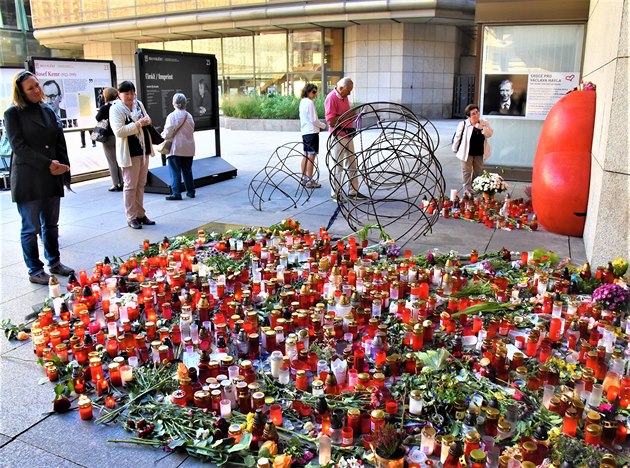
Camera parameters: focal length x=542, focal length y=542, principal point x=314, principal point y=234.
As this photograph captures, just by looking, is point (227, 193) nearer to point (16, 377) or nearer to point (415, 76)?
point (16, 377)

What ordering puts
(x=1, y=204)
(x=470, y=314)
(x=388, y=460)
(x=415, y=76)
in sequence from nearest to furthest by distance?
1. (x=388, y=460)
2. (x=470, y=314)
3. (x=1, y=204)
4. (x=415, y=76)

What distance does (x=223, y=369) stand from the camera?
3557mm

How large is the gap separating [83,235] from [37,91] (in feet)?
7.88

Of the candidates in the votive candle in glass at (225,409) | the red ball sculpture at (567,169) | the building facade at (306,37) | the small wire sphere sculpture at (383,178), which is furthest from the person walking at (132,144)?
the building facade at (306,37)

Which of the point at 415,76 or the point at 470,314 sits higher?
the point at 415,76

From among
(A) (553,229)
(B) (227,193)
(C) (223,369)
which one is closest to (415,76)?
(B) (227,193)

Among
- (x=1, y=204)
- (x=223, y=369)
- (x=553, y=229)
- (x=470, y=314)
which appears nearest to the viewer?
(x=223, y=369)

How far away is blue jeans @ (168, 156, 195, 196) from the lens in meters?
9.11

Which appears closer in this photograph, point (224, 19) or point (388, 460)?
point (388, 460)

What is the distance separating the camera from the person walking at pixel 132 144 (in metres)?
6.86

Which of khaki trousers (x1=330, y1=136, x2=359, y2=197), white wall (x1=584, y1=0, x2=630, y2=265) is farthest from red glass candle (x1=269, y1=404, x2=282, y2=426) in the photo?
white wall (x1=584, y1=0, x2=630, y2=265)

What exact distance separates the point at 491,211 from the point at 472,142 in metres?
1.35

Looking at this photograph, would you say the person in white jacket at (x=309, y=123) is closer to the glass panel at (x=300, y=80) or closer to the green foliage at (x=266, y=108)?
the green foliage at (x=266, y=108)

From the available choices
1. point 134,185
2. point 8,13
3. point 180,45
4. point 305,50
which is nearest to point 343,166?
point 134,185
